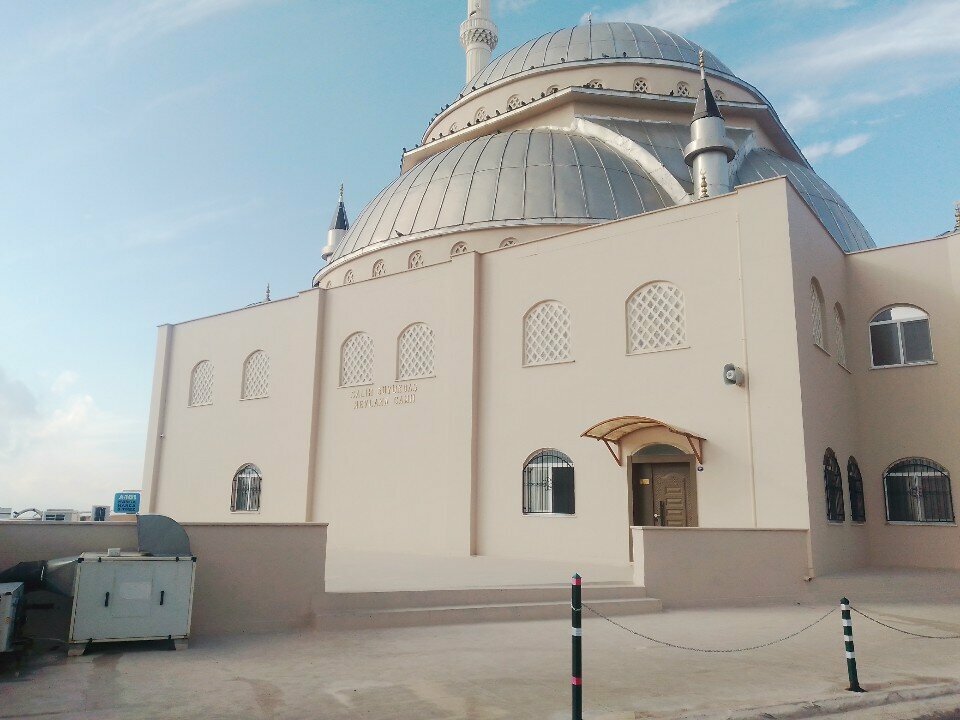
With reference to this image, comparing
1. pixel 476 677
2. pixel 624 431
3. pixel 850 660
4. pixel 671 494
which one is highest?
pixel 624 431

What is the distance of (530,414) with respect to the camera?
13891 mm

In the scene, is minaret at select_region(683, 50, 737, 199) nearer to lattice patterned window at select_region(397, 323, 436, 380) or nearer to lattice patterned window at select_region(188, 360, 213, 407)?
lattice patterned window at select_region(397, 323, 436, 380)

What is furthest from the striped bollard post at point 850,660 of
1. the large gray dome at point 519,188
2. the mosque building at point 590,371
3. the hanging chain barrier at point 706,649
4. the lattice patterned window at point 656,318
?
the large gray dome at point 519,188

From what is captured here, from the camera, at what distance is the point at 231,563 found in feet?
24.2

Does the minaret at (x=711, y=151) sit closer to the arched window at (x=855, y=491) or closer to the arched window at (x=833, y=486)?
the arched window at (x=855, y=491)

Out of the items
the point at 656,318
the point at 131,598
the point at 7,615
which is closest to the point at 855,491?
the point at 656,318

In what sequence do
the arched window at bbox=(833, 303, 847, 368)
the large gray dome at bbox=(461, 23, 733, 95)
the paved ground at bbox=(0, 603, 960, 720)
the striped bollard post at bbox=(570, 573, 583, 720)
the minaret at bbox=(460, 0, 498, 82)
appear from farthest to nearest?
1. the minaret at bbox=(460, 0, 498, 82)
2. the large gray dome at bbox=(461, 23, 733, 95)
3. the arched window at bbox=(833, 303, 847, 368)
4. the paved ground at bbox=(0, 603, 960, 720)
5. the striped bollard post at bbox=(570, 573, 583, 720)

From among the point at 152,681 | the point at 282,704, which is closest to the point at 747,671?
the point at 282,704

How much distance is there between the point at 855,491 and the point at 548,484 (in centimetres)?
520

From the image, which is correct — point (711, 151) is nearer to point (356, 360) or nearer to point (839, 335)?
point (839, 335)

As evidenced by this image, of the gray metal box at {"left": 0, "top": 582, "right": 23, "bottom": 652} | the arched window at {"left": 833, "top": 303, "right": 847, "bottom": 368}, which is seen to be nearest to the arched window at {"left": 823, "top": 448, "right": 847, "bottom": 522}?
the arched window at {"left": 833, "top": 303, "right": 847, "bottom": 368}

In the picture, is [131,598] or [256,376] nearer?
[131,598]

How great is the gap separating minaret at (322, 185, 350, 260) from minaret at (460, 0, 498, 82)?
8.79 m

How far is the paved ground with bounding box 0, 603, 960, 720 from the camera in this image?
4750mm
